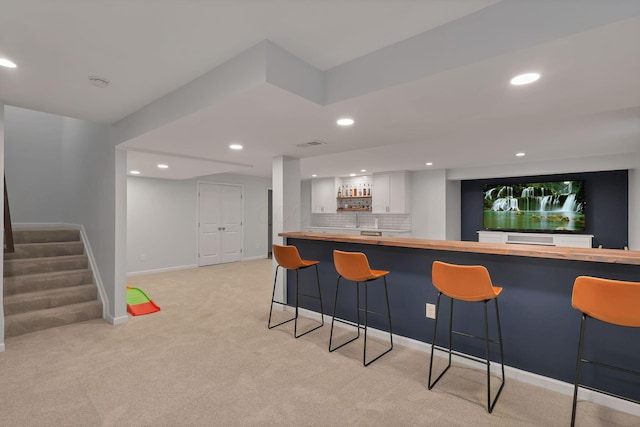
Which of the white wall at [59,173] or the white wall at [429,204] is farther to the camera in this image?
the white wall at [429,204]

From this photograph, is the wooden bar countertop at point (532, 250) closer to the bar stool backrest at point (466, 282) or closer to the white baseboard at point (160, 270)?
the bar stool backrest at point (466, 282)

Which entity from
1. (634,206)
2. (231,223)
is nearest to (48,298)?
(231,223)

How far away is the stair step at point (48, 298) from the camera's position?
3.62 meters

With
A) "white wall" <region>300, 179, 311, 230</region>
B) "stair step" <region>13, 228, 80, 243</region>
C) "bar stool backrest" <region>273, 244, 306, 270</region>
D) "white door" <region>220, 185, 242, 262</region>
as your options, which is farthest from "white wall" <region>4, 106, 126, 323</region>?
"white wall" <region>300, 179, 311, 230</region>

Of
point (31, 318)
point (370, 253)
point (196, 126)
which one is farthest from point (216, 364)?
point (31, 318)

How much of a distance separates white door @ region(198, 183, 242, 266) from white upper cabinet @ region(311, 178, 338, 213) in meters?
2.06

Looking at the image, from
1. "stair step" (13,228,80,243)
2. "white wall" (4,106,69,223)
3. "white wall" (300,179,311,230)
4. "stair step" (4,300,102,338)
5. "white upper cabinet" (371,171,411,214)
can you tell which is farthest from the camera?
"white wall" (300,179,311,230)

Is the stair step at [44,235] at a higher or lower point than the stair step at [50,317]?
higher

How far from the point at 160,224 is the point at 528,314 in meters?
6.89

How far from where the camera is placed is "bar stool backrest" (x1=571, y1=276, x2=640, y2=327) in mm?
1697

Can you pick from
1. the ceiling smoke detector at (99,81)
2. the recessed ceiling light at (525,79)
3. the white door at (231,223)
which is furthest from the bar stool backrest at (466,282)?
the white door at (231,223)

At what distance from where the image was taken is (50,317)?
3684mm

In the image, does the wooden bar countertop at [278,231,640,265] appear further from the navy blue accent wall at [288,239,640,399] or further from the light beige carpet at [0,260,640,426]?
the light beige carpet at [0,260,640,426]

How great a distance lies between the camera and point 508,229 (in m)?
6.89
